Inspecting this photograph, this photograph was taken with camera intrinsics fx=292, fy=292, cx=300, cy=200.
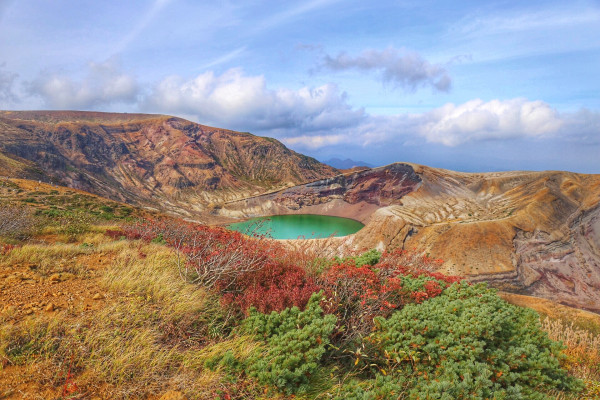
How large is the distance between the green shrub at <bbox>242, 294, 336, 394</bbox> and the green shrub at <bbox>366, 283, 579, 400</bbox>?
3.70 feet

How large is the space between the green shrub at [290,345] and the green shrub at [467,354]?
1.13 m

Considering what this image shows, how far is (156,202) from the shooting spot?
106625 mm

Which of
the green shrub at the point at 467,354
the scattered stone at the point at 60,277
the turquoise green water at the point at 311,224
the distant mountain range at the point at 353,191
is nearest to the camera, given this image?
the green shrub at the point at 467,354

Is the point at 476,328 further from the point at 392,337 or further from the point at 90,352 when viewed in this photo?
the point at 90,352

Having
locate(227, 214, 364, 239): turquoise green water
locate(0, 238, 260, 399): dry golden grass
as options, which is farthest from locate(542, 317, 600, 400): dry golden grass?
locate(227, 214, 364, 239): turquoise green water

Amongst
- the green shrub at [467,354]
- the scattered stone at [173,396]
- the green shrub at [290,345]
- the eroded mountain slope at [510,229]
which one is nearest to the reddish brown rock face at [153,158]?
the eroded mountain slope at [510,229]

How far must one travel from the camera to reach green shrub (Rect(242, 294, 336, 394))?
3754mm

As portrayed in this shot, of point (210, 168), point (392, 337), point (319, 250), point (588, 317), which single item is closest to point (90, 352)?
point (392, 337)

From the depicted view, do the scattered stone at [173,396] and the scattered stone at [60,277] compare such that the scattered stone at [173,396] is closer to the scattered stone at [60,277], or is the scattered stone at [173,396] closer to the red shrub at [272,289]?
the red shrub at [272,289]

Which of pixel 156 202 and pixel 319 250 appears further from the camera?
pixel 156 202

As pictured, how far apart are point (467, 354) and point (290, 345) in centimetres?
262

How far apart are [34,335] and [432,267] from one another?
11.6 metres

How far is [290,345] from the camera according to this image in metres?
4.04

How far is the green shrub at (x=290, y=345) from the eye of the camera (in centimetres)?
375
